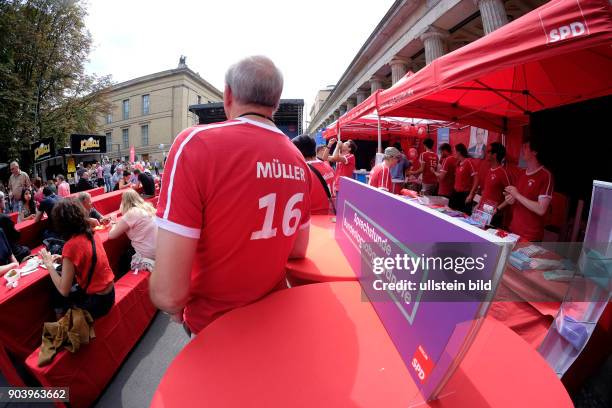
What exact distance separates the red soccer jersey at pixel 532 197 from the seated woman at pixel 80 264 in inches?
180

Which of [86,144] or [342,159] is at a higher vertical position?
[86,144]

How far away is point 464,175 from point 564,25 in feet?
16.1

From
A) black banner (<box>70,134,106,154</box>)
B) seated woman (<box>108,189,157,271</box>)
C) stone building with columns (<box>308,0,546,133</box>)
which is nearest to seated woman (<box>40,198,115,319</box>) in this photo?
seated woman (<box>108,189,157,271</box>)

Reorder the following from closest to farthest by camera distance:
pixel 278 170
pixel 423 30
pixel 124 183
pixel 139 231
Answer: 1. pixel 278 170
2. pixel 139 231
3. pixel 423 30
4. pixel 124 183

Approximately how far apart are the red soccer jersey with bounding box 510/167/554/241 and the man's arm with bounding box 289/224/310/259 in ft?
10.0

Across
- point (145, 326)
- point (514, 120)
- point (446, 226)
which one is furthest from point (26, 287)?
point (514, 120)

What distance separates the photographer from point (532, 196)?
10.3 feet

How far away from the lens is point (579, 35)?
1.67m

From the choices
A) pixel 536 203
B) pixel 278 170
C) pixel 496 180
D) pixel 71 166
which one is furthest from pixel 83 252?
pixel 71 166

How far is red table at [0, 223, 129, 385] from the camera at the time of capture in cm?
243

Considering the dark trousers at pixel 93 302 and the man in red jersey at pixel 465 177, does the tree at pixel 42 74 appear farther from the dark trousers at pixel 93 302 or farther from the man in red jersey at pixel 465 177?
the man in red jersey at pixel 465 177

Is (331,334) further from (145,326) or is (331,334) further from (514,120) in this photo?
(514,120)

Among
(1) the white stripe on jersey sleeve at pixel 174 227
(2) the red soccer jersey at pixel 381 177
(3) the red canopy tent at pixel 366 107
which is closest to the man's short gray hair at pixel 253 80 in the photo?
(1) the white stripe on jersey sleeve at pixel 174 227

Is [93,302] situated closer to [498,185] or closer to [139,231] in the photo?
[139,231]
